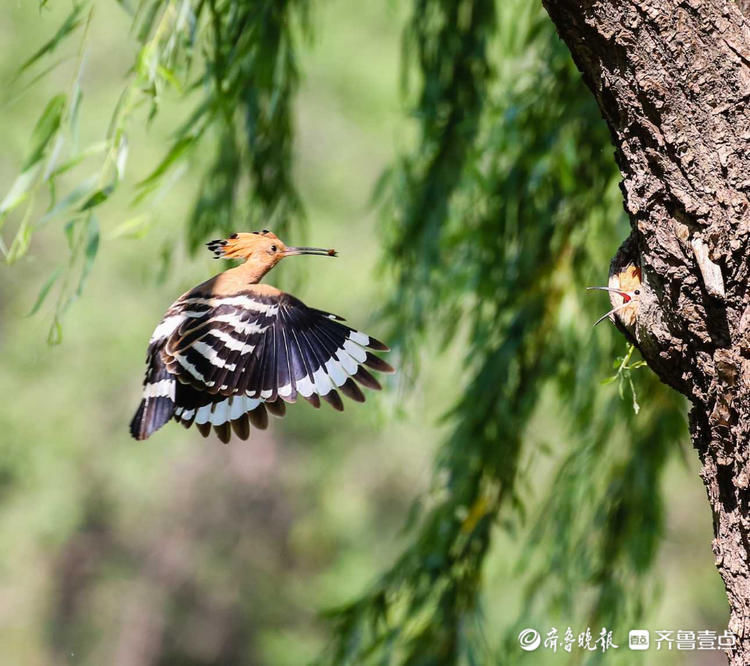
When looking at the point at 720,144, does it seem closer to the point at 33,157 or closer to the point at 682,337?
the point at 682,337

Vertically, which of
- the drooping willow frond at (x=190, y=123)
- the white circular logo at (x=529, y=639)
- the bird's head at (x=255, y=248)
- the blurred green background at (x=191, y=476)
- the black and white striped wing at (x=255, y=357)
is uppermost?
the blurred green background at (x=191, y=476)

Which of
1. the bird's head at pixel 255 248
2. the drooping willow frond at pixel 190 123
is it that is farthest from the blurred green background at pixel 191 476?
the bird's head at pixel 255 248

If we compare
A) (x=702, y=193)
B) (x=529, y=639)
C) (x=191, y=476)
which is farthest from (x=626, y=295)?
(x=191, y=476)

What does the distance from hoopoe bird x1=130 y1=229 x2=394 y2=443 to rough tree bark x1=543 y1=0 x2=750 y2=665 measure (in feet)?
1.16

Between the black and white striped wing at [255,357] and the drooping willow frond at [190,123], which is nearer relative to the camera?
the black and white striped wing at [255,357]

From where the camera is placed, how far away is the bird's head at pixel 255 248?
3.81 ft

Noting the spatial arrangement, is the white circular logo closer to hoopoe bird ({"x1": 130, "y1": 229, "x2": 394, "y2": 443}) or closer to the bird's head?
hoopoe bird ({"x1": 130, "y1": 229, "x2": 394, "y2": 443})

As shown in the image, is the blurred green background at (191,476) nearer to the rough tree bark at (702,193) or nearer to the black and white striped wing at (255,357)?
the black and white striped wing at (255,357)

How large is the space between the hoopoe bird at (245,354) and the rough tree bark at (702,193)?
35 centimetres

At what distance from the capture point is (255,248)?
1177 millimetres

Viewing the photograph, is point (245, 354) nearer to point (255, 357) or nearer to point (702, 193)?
point (255, 357)

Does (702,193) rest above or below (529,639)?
above

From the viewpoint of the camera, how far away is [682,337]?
114 centimetres

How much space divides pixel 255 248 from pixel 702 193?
49 cm
